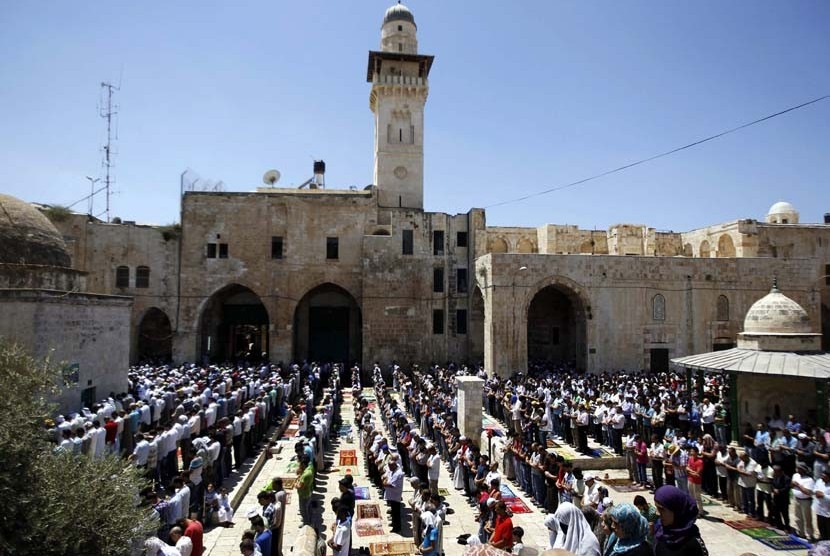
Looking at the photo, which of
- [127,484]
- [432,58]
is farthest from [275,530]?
[432,58]

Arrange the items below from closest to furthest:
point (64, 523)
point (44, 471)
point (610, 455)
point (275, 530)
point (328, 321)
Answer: point (64, 523)
point (44, 471)
point (275, 530)
point (610, 455)
point (328, 321)

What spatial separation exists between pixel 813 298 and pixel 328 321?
22.3 meters

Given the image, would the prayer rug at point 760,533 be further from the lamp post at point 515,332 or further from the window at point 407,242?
the window at point 407,242

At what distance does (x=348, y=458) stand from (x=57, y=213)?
2025 centimetres

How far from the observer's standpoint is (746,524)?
8344mm

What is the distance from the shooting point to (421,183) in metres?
28.7

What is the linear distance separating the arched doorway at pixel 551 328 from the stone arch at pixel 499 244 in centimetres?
465

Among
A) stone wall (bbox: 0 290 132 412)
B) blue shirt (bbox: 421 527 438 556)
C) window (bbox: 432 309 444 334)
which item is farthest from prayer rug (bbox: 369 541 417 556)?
window (bbox: 432 309 444 334)

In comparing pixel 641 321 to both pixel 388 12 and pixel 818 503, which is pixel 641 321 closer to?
pixel 818 503

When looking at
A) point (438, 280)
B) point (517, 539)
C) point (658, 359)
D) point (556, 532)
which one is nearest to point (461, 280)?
point (438, 280)

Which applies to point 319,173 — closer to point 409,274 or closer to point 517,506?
point 409,274

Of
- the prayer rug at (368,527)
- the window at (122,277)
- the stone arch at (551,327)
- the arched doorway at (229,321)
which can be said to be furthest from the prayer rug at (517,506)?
the window at (122,277)

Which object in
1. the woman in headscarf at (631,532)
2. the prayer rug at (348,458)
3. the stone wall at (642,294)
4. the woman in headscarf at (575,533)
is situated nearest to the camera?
the woman in headscarf at (631,532)

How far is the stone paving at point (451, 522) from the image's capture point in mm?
7465
